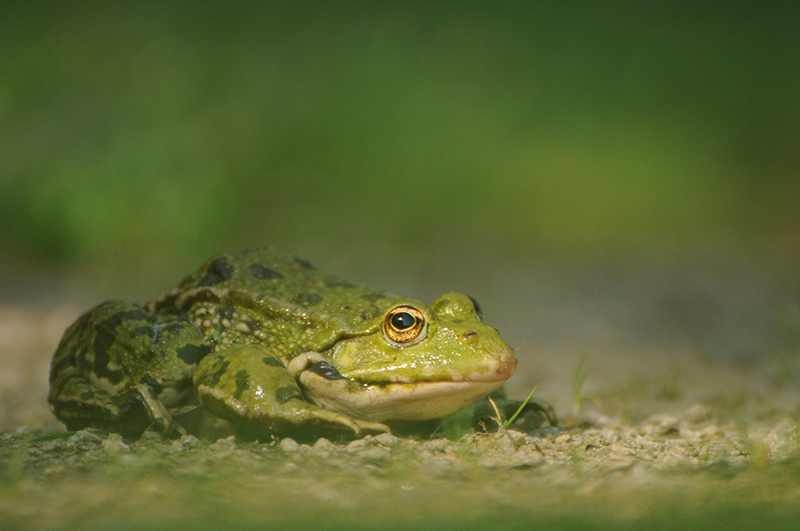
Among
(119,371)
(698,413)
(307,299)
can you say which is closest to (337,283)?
(307,299)

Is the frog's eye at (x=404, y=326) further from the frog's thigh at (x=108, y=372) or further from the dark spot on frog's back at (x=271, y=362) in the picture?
the frog's thigh at (x=108, y=372)

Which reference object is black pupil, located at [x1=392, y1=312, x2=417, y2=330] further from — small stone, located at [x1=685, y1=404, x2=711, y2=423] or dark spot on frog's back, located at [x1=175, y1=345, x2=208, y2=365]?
small stone, located at [x1=685, y1=404, x2=711, y2=423]

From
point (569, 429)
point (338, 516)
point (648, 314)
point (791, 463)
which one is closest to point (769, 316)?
point (648, 314)

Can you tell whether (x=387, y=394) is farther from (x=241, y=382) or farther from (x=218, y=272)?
(x=218, y=272)

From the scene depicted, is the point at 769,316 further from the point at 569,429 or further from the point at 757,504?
the point at 757,504

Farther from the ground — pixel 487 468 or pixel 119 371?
pixel 119 371

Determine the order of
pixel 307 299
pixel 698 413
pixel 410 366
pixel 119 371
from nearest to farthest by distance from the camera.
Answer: pixel 410 366
pixel 119 371
pixel 307 299
pixel 698 413

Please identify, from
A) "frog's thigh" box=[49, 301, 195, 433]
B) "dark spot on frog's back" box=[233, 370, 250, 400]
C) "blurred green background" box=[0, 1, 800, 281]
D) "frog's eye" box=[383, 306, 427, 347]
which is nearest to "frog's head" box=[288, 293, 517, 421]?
"frog's eye" box=[383, 306, 427, 347]
